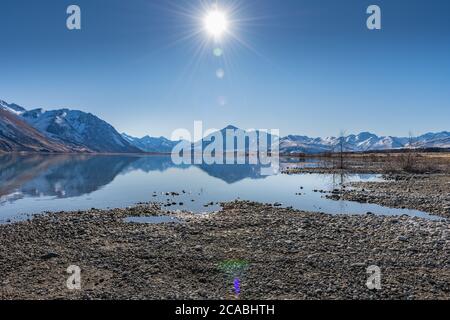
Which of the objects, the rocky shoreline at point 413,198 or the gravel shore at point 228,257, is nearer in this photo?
the gravel shore at point 228,257

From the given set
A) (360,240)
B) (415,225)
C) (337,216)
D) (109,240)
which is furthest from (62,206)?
(415,225)

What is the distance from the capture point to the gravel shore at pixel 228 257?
14117 millimetres

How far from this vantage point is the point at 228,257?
1839 centimetres

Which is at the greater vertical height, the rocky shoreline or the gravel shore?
the rocky shoreline

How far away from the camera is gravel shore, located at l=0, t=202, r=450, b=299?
14.1 metres

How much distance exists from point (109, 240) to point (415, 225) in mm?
20787

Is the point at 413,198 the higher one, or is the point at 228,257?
the point at 413,198

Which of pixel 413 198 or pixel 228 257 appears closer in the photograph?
pixel 228 257

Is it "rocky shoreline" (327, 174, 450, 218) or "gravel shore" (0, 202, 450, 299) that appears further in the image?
"rocky shoreline" (327, 174, 450, 218)

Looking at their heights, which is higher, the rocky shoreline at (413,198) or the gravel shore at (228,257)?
the rocky shoreline at (413,198)
